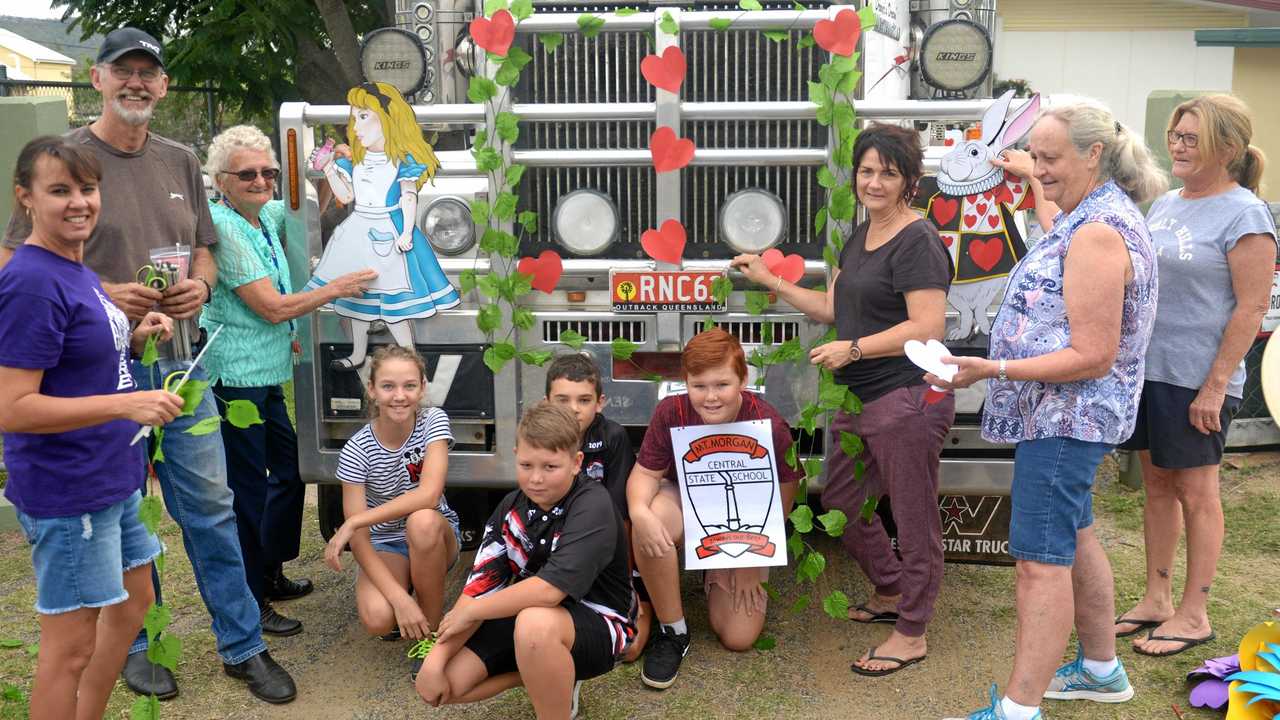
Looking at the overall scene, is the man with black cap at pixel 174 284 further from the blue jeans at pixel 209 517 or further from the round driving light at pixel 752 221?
the round driving light at pixel 752 221

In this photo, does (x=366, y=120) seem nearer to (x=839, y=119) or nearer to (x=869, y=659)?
(x=839, y=119)

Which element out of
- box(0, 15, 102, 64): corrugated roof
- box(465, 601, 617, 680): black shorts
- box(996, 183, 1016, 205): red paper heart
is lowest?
box(465, 601, 617, 680): black shorts

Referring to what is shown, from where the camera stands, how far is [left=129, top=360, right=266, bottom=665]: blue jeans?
3.70m

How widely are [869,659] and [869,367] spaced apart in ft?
3.53

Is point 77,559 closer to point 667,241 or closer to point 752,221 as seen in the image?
point 667,241

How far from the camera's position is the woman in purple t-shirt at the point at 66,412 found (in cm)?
286

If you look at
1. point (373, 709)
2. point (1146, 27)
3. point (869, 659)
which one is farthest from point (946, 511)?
point (1146, 27)

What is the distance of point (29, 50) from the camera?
4625cm

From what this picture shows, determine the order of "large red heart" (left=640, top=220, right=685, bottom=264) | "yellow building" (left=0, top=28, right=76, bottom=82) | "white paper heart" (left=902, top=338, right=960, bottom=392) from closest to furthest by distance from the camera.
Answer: "white paper heart" (left=902, top=338, right=960, bottom=392)
"large red heart" (left=640, top=220, right=685, bottom=264)
"yellow building" (left=0, top=28, right=76, bottom=82)

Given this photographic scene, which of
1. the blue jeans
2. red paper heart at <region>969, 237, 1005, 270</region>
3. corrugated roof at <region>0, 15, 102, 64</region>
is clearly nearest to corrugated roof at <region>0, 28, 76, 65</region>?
corrugated roof at <region>0, 15, 102, 64</region>

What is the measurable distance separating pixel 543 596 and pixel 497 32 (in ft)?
6.74

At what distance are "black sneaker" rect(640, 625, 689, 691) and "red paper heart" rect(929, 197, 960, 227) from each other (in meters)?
1.79

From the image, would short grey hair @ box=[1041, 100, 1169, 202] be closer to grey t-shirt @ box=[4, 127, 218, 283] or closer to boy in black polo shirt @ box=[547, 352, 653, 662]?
boy in black polo shirt @ box=[547, 352, 653, 662]

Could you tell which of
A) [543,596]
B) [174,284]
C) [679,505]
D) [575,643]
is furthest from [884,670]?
[174,284]
